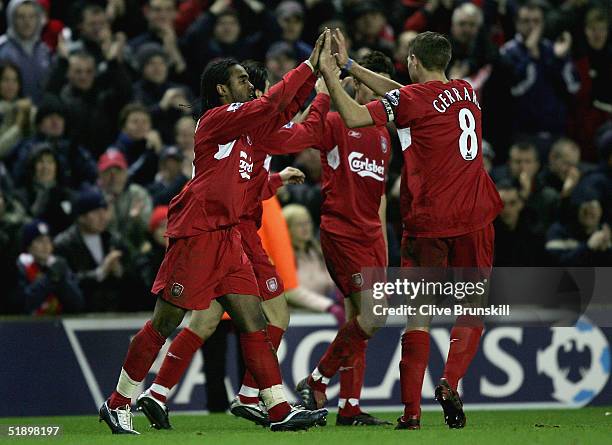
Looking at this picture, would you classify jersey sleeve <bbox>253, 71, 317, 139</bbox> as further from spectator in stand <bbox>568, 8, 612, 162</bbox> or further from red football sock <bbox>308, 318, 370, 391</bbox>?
spectator in stand <bbox>568, 8, 612, 162</bbox>

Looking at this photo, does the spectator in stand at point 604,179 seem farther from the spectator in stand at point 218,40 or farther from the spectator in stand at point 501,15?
the spectator in stand at point 218,40

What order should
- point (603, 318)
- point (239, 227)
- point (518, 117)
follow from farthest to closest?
point (518, 117), point (603, 318), point (239, 227)

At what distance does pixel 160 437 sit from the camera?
311 inches

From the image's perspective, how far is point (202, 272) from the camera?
8141 mm

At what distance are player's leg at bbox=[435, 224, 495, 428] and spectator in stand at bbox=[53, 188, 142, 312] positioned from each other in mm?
4076

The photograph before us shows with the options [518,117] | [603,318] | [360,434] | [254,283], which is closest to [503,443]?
[360,434]

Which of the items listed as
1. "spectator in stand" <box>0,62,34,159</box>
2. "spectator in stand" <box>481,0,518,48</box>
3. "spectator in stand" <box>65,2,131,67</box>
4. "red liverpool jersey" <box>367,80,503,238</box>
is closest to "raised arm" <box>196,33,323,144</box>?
"red liverpool jersey" <box>367,80,503,238</box>

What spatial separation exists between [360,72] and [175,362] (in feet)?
7.47

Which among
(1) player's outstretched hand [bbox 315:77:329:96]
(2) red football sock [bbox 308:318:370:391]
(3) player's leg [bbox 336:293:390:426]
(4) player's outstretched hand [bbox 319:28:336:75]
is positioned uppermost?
(4) player's outstretched hand [bbox 319:28:336:75]

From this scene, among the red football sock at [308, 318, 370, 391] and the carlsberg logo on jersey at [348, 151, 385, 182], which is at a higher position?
the carlsberg logo on jersey at [348, 151, 385, 182]

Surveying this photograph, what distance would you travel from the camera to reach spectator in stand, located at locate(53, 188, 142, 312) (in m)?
11.7

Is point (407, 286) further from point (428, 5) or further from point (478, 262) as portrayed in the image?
point (428, 5)

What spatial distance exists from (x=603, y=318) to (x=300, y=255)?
8.79 ft

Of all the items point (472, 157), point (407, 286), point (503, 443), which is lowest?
point (503, 443)
